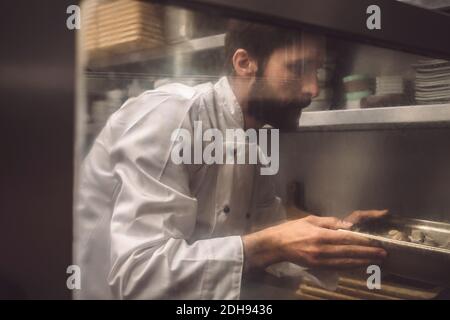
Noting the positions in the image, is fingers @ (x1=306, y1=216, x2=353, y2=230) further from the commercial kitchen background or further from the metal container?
the commercial kitchen background

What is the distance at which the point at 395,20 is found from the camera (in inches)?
40.5

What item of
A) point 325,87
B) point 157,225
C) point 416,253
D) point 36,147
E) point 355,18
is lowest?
point 416,253

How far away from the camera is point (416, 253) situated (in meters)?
1.01

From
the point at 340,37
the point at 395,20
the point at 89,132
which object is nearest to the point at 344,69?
the point at 340,37

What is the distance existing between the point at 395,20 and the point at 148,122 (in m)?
0.63

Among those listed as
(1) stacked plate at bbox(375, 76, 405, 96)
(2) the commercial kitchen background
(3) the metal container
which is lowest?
(3) the metal container

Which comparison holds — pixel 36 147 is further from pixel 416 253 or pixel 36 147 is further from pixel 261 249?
pixel 416 253

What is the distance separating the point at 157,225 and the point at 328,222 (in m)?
0.36

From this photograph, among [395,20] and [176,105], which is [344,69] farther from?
[176,105]

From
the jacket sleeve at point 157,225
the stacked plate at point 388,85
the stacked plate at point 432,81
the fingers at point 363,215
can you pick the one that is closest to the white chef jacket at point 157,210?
the jacket sleeve at point 157,225

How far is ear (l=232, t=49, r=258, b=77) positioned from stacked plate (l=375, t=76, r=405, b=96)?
1.23ft

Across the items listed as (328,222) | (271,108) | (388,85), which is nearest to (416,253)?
(328,222)

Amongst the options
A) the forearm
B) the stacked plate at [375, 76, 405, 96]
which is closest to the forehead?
the stacked plate at [375, 76, 405, 96]

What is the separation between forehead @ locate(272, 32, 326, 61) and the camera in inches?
33.7
